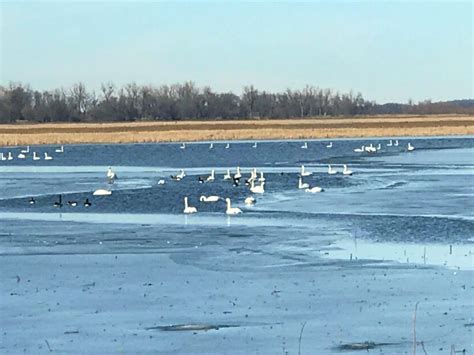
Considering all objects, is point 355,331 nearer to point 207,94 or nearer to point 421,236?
point 421,236

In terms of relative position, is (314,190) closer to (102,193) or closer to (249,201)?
(249,201)

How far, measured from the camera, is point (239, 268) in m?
13.9

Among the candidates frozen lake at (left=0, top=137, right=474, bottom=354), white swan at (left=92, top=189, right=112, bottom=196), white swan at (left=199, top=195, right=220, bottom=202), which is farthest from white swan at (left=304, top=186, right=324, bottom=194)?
white swan at (left=92, top=189, right=112, bottom=196)

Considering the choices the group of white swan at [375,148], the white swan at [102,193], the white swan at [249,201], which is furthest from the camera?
the group of white swan at [375,148]

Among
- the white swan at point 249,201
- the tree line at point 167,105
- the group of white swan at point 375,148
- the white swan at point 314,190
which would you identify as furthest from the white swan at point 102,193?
the tree line at point 167,105

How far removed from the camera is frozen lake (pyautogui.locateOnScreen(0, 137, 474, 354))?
9.78 m

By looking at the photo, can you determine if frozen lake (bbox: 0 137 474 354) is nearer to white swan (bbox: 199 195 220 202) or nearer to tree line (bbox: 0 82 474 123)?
white swan (bbox: 199 195 220 202)

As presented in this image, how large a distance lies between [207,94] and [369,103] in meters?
20.6

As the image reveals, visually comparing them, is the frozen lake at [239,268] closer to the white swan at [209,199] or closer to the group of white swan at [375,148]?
the white swan at [209,199]

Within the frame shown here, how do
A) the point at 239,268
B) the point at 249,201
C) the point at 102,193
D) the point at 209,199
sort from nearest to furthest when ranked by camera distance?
the point at 239,268 < the point at 249,201 < the point at 209,199 < the point at 102,193

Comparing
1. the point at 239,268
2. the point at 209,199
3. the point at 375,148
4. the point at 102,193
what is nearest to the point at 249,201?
the point at 209,199

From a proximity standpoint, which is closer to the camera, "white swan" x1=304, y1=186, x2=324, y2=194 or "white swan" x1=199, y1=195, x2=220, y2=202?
"white swan" x1=199, y1=195, x2=220, y2=202

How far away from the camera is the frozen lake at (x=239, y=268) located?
978 cm

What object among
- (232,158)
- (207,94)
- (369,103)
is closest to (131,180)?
(232,158)
